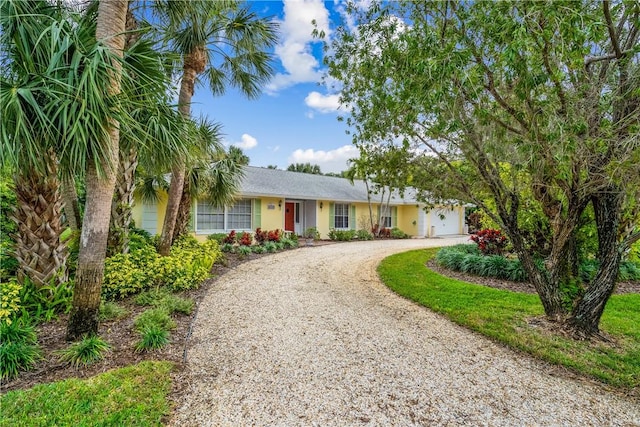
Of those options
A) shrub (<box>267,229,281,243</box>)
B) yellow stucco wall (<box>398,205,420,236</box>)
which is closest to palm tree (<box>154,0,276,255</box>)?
shrub (<box>267,229,281,243</box>)

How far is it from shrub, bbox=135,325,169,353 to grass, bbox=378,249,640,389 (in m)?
4.54

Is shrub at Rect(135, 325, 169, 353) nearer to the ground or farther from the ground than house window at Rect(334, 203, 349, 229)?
nearer to the ground

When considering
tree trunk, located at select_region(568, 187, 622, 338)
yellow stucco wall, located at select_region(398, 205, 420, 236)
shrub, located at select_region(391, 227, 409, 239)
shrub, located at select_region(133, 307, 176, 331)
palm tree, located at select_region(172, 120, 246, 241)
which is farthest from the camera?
yellow stucco wall, located at select_region(398, 205, 420, 236)

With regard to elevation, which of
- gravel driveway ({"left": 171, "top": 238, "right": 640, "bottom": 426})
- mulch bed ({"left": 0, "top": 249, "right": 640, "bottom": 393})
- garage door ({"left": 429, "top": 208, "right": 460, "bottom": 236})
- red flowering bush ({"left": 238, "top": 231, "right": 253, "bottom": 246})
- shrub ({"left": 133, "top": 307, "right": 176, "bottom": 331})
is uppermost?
garage door ({"left": 429, "top": 208, "right": 460, "bottom": 236})

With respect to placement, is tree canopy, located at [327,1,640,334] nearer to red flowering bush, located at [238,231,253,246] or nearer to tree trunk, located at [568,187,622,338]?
tree trunk, located at [568,187,622,338]

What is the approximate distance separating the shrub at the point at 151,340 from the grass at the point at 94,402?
0.60 m

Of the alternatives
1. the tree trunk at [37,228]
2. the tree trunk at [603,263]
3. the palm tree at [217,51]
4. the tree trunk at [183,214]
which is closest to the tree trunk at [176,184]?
the palm tree at [217,51]

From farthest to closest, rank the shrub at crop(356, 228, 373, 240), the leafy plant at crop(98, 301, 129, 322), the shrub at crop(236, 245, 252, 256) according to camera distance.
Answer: the shrub at crop(356, 228, 373, 240)
the shrub at crop(236, 245, 252, 256)
the leafy plant at crop(98, 301, 129, 322)

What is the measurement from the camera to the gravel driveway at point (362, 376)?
2.80 meters

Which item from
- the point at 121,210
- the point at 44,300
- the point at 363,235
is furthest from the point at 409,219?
the point at 44,300

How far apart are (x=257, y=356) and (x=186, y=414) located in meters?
1.21

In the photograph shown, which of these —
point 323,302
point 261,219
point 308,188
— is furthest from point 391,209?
point 323,302

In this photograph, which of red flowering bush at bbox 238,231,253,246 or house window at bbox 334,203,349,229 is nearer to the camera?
red flowering bush at bbox 238,231,253,246

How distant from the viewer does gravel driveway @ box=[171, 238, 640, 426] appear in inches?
110
